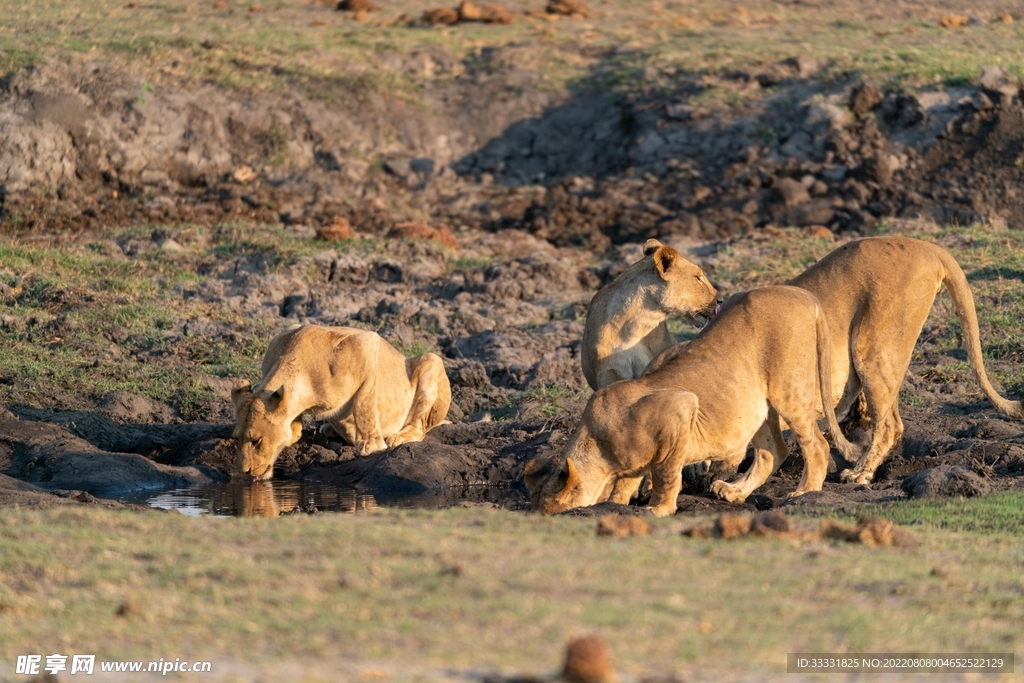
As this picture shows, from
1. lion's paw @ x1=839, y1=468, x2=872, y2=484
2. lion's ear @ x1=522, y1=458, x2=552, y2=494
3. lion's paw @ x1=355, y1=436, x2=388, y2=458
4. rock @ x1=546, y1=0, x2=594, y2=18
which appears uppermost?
rock @ x1=546, y1=0, x2=594, y2=18

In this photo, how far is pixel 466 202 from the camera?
21.8m

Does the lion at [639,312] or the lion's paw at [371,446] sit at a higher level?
the lion at [639,312]

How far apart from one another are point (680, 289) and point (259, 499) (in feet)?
11.6

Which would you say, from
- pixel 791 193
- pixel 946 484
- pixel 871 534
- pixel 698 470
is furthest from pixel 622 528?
pixel 791 193

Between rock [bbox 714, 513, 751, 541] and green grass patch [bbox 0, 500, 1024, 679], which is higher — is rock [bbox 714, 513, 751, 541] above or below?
below

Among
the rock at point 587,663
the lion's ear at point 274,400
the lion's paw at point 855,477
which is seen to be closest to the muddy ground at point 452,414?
the lion's paw at point 855,477

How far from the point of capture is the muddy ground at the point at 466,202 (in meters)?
11.8

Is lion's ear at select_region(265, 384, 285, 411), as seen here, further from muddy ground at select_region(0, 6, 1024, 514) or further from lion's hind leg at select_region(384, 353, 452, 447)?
lion's hind leg at select_region(384, 353, 452, 447)

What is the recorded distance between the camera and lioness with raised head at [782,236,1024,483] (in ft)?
32.5

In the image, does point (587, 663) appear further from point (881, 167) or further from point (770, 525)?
point (881, 167)

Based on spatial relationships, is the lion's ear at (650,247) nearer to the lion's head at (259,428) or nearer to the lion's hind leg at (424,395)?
the lion's hind leg at (424,395)

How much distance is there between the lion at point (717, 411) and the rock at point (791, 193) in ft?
35.7

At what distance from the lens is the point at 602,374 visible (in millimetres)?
10336

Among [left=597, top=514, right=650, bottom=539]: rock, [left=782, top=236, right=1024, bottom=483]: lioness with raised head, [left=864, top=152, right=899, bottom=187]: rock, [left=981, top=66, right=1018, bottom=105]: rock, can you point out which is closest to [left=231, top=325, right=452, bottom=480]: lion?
[left=782, top=236, right=1024, bottom=483]: lioness with raised head
